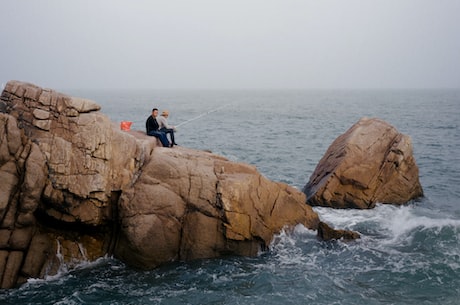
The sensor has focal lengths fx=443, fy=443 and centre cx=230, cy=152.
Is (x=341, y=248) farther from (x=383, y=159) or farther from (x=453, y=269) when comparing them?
(x=383, y=159)

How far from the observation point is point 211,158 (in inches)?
643

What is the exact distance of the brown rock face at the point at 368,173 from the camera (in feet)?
63.9

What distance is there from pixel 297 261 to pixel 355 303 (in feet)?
9.90

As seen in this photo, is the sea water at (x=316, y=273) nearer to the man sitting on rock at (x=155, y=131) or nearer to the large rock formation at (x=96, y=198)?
the large rock formation at (x=96, y=198)

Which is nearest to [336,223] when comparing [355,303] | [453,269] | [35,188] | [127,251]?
[453,269]

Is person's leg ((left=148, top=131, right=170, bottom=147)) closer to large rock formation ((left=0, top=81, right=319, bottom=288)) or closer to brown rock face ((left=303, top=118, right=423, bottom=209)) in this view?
large rock formation ((left=0, top=81, right=319, bottom=288))

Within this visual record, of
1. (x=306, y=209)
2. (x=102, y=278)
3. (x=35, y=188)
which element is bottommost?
(x=102, y=278)

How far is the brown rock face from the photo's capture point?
63.9ft

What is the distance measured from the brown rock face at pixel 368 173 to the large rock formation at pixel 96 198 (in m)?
5.14

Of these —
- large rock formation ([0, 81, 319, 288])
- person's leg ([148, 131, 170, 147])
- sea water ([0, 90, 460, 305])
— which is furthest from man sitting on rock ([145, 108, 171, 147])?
sea water ([0, 90, 460, 305])

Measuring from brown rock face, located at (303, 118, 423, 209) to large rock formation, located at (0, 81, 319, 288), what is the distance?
514cm

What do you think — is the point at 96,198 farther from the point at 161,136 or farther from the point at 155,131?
the point at 155,131

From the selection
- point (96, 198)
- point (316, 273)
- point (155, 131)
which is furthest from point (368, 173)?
point (96, 198)

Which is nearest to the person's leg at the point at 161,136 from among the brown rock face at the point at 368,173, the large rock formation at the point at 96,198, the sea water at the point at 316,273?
the large rock formation at the point at 96,198
